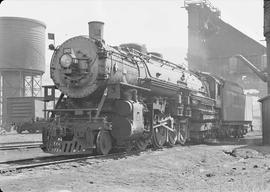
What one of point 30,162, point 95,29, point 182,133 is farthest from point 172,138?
point 30,162

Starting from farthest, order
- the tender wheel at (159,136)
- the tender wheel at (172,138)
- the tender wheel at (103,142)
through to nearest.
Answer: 1. the tender wheel at (172,138)
2. the tender wheel at (159,136)
3. the tender wheel at (103,142)

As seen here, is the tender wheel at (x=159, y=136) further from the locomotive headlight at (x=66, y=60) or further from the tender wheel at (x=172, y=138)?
the locomotive headlight at (x=66, y=60)

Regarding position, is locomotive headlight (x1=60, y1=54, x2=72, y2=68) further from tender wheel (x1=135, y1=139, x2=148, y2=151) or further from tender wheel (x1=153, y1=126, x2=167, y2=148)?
tender wheel (x1=153, y1=126, x2=167, y2=148)

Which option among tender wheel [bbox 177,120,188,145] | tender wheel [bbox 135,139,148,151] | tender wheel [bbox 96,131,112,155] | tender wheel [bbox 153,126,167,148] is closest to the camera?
tender wheel [bbox 96,131,112,155]

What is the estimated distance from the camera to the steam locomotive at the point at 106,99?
40.7ft

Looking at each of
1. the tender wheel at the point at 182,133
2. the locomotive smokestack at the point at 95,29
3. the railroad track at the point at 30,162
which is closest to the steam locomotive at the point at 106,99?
the locomotive smokestack at the point at 95,29

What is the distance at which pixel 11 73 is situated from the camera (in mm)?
46531

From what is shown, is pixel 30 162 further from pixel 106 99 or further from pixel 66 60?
pixel 66 60

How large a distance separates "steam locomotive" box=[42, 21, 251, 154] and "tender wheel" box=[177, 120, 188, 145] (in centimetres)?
64

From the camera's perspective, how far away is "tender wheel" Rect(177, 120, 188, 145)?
58.7 ft

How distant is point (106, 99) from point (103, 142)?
1.55 m

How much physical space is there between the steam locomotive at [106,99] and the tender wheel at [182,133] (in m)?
0.64

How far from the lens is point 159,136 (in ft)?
52.0

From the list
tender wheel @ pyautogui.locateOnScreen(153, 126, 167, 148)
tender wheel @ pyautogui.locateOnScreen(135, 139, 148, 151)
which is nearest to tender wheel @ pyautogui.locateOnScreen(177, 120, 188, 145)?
tender wheel @ pyautogui.locateOnScreen(153, 126, 167, 148)
